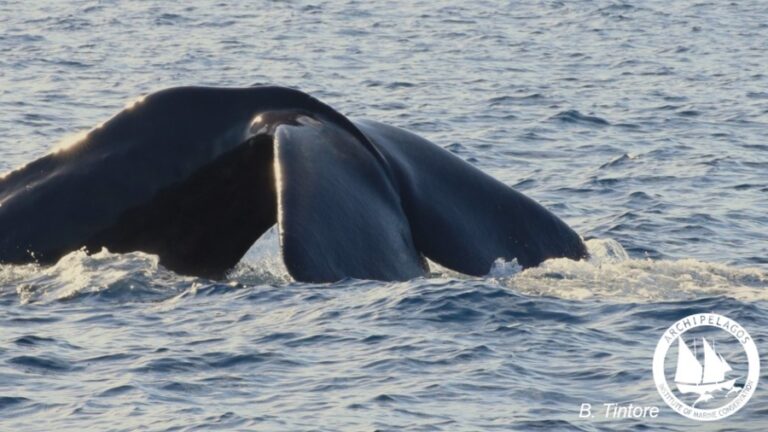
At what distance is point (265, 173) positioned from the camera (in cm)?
1138

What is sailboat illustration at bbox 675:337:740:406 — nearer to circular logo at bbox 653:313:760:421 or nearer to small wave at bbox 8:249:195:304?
circular logo at bbox 653:313:760:421

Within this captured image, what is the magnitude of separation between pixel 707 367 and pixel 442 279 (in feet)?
7.58

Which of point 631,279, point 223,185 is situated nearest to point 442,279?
point 631,279

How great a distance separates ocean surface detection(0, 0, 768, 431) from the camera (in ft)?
32.9

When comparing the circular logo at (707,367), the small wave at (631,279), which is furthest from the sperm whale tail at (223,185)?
the circular logo at (707,367)

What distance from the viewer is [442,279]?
12.3 metres

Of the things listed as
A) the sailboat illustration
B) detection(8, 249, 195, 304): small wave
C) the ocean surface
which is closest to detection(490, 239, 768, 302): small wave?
the ocean surface

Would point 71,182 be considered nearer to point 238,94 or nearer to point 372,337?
point 238,94

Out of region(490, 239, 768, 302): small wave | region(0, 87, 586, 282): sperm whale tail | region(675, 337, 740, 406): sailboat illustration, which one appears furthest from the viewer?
region(490, 239, 768, 302): small wave

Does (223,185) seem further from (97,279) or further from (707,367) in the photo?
(707,367)

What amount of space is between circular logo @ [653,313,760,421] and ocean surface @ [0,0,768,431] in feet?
0.34

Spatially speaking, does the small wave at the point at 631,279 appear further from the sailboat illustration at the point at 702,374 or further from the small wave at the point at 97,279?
the small wave at the point at 97,279

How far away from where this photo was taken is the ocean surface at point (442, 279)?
1002cm

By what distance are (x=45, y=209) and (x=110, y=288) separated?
3.53 feet
